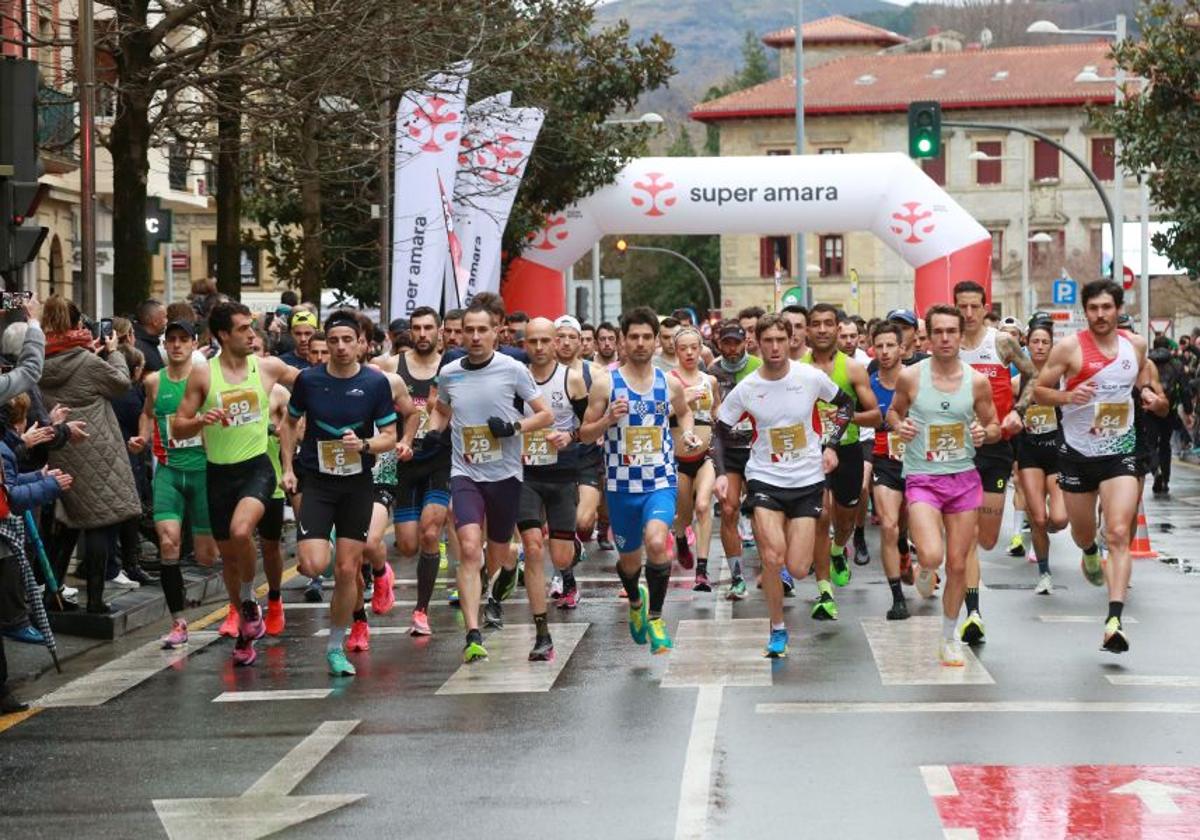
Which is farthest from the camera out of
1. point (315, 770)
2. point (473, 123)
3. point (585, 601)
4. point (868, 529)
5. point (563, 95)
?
point (563, 95)

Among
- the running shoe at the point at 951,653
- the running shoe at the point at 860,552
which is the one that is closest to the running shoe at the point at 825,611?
the running shoe at the point at 951,653

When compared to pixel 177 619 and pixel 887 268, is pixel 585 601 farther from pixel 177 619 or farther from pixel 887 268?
pixel 887 268

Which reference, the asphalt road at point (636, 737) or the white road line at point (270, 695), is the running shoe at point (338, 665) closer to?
the asphalt road at point (636, 737)

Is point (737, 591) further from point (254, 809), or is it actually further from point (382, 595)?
point (254, 809)

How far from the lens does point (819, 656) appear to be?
1199 centimetres

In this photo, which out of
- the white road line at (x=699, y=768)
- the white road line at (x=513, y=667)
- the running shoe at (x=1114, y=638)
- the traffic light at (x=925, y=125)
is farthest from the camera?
the traffic light at (x=925, y=125)

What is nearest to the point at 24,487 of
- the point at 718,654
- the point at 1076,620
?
the point at 718,654

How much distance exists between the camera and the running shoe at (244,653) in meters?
12.3

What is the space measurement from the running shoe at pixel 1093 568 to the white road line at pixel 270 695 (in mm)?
5350

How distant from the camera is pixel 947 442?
40.0ft

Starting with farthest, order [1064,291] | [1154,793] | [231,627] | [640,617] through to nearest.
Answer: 1. [1064,291]
2. [231,627]
3. [640,617]
4. [1154,793]

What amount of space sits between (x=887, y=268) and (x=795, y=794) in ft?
256

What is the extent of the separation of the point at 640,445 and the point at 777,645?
1.37m

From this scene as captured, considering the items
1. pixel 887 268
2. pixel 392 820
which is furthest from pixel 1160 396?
pixel 887 268
